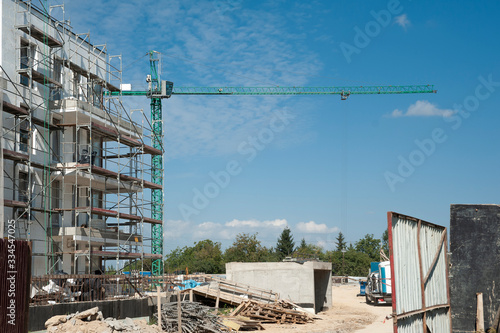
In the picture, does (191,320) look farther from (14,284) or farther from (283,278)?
(14,284)

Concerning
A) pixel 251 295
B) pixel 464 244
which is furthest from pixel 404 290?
pixel 251 295

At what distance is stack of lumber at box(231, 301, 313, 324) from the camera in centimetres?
2871

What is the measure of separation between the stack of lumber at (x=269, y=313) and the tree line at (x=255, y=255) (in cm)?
3678

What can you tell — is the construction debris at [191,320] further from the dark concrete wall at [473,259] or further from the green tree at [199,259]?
the green tree at [199,259]

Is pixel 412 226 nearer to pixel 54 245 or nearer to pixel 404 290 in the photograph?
pixel 404 290

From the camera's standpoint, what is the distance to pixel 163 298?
2797 cm

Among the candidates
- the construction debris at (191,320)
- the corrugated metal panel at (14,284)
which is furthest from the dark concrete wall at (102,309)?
the corrugated metal panel at (14,284)

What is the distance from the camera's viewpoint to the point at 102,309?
2297 cm

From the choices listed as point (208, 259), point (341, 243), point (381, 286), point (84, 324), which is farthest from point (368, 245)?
point (84, 324)

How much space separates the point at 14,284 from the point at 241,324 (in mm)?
20515

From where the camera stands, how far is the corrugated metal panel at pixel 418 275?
9453mm

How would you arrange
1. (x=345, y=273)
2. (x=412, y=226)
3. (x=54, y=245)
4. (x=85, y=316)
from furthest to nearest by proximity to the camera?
1. (x=345, y=273)
2. (x=54, y=245)
3. (x=85, y=316)
4. (x=412, y=226)

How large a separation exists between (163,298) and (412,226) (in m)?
19.8

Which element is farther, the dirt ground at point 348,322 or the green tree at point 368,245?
the green tree at point 368,245
